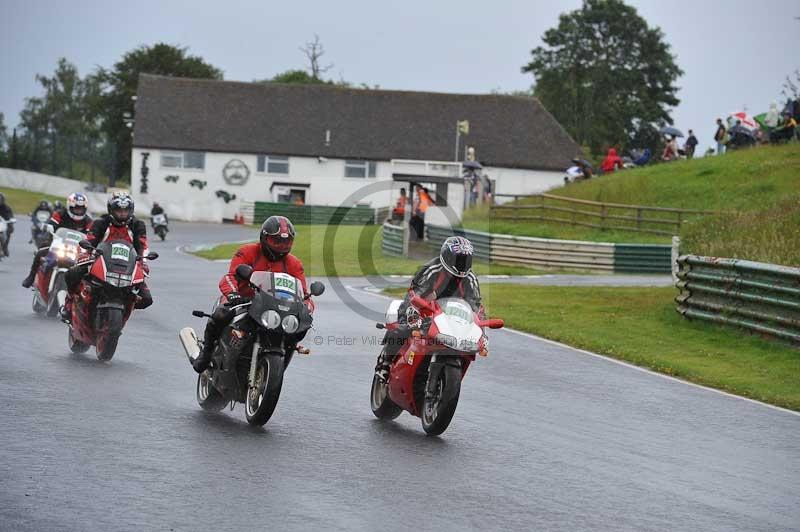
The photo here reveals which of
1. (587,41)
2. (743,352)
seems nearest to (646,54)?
(587,41)

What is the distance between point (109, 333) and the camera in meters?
14.3

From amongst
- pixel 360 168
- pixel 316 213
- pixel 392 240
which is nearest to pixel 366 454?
pixel 392 240

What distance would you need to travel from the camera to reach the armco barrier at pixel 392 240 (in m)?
41.0

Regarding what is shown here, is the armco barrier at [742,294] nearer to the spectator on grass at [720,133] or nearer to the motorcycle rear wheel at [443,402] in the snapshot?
the motorcycle rear wheel at [443,402]

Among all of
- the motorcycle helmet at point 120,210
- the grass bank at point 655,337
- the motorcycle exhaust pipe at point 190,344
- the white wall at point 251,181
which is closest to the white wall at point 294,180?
the white wall at point 251,181

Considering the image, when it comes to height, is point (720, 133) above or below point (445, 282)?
above

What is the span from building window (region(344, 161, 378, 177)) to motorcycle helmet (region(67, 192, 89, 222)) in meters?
59.7

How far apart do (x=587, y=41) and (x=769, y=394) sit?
81.9 meters

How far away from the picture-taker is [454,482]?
348 inches

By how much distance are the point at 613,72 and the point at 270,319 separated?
287 ft

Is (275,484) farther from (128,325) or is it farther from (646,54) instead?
(646,54)

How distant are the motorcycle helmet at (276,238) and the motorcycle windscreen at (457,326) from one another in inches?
58.3

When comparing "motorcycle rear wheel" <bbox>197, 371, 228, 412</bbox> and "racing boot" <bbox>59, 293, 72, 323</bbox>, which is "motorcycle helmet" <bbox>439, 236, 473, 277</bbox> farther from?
"racing boot" <bbox>59, 293, 72, 323</bbox>

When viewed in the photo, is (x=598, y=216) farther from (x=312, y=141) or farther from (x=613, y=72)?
(x=613, y=72)
